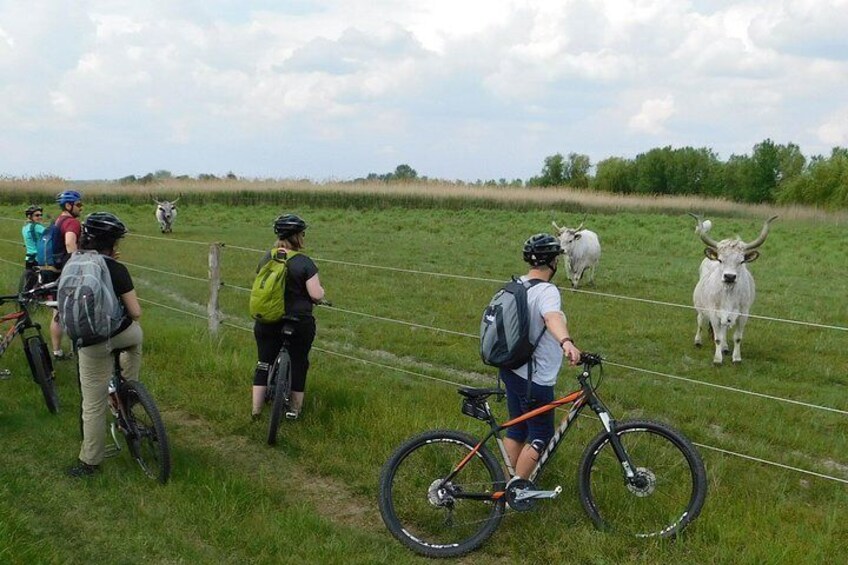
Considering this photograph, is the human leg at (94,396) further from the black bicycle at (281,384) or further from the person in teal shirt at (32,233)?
the person in teal shirt at (32,233)

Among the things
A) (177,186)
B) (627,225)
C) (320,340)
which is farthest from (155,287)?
(177,186)

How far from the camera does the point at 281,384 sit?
5969 mm

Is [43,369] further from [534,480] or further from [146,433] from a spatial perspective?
[534,480]

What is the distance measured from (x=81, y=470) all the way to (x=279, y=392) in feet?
5.02

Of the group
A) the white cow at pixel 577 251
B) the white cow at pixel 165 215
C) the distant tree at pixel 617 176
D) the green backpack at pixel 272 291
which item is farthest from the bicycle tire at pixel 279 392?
the distant tree at pixel 617 176

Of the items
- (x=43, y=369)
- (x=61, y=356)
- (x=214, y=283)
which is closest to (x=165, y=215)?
(x=214, y=283)

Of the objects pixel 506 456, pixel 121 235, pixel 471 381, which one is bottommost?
pixel 471 381

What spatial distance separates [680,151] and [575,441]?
83.5 m

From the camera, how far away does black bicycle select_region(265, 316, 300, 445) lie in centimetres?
596

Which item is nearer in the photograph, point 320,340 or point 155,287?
point 320,340

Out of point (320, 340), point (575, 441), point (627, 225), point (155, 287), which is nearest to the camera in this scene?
point (575, 441)

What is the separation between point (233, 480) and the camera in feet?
16.8

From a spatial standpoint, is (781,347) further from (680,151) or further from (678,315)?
(680,151)

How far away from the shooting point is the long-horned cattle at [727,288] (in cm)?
1009
